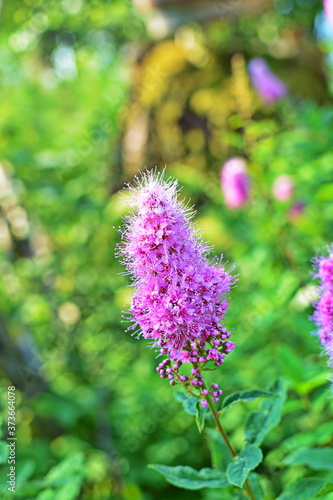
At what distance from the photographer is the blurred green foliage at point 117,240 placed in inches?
110

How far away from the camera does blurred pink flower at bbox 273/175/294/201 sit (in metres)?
3.07

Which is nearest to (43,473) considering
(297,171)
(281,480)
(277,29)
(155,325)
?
(281,480)

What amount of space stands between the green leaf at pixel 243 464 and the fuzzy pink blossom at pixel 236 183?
1858 mm

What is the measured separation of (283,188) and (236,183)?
0.26m

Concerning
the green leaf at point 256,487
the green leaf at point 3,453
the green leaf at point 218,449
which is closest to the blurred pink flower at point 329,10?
the green leaf at point 218,449

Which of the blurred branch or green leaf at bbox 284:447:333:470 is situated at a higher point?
the blurred branch

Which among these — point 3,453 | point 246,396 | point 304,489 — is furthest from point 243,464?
point 3,453

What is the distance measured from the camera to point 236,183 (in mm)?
3061

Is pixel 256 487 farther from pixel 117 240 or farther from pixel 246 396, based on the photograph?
pixel 117 240

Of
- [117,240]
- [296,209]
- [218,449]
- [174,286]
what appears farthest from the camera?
[117,240]

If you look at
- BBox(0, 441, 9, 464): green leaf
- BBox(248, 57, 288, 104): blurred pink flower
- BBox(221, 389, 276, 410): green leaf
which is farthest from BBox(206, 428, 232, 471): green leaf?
BBox(248, 57, 288, 104): blurred pink flower

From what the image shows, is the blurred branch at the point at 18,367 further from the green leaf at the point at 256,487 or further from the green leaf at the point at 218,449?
the green leaf at the point at 256,487

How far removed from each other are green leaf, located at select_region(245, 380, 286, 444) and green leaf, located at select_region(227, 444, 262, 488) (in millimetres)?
54

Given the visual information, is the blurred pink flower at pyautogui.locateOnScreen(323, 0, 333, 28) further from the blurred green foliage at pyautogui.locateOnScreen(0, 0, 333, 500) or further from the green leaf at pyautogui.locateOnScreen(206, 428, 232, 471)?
the green leaf at pyautogui.locateOnScreen(206, 428, 232, 471)
